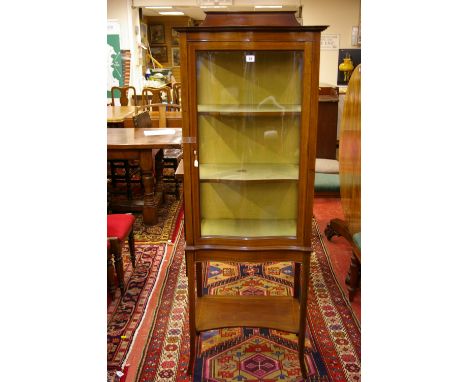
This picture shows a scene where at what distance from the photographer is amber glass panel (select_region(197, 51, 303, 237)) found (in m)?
1.81

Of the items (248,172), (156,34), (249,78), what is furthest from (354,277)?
(156,34)

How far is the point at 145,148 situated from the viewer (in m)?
3.77

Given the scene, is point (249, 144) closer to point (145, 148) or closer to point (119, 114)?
point (145, 148)

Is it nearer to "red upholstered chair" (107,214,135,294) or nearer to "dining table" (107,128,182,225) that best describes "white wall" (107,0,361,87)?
"dining table" (107,128,182,225)

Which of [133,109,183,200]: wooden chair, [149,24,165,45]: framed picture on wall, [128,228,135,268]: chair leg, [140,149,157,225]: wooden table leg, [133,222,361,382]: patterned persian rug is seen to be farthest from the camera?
[149,24,165,45]: framed picture on wall

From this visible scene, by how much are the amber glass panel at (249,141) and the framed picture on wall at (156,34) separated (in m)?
9.66

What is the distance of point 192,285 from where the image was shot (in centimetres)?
197

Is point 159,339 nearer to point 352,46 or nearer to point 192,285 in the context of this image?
point 192,285

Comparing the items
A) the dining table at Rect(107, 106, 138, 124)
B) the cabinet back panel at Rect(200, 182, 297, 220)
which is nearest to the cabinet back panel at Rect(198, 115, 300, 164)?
the cabinet back panel at Rect(200, 182, 297, 220)

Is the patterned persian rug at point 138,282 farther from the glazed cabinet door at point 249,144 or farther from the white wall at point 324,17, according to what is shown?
the white wall at point 324,17

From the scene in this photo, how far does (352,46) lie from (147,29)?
17.7 ft

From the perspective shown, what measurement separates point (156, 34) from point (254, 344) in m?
9.96

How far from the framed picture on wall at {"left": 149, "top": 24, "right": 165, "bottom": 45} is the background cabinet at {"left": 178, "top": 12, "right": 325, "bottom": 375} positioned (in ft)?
31.7

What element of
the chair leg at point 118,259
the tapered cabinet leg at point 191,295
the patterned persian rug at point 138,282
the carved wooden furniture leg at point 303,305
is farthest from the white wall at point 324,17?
the tapered cabinet leg at point 191,295
